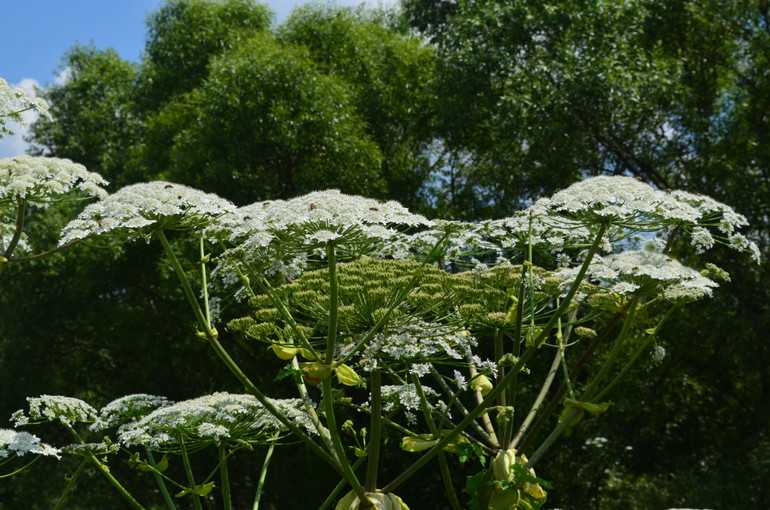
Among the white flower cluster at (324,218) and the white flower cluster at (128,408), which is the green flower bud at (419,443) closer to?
the white flower cluster at (324,218)

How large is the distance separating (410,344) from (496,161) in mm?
11926

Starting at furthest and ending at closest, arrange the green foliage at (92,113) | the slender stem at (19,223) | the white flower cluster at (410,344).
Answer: the green foliage at (92,113), the slender stem at (19,223), the white flower cluster at (410,344)

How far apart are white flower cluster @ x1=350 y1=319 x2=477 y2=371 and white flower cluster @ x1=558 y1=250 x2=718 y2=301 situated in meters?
0.76

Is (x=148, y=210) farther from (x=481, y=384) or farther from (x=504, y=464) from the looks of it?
(x=504, y=464)

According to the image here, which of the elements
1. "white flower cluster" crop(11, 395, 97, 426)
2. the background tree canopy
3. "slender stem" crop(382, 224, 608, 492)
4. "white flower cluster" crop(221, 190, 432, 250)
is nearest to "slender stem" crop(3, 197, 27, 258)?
"white flower cluster" crop(11, 395, 97, 426)

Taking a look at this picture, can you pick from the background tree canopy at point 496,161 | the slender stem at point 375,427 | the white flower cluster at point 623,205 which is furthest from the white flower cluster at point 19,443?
the background tree canopy at point 496,161

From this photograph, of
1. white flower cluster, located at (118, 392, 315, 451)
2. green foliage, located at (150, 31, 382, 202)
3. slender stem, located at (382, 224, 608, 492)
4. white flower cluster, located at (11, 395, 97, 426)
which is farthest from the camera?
green foliage, located at (150, 31, 382, 202)

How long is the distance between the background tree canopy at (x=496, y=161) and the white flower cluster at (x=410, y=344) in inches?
354

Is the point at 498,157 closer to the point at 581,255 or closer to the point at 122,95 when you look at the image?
the point at 581,255

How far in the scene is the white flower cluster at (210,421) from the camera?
5.56m

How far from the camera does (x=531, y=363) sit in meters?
14.3

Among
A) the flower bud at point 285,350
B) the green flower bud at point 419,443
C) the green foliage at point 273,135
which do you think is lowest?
the green flower bud at point 419,443

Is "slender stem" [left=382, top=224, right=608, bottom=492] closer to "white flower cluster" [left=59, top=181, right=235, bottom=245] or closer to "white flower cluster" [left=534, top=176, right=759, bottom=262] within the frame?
"white flower cluster" [left=534, top=176, right=759, bottom=262]

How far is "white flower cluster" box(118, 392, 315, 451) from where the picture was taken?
5.56m
